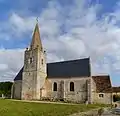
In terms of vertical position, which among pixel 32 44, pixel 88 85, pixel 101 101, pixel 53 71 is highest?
pixel 32 44

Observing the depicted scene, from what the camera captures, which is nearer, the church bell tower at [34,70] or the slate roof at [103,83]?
the slate roof at [103,83]

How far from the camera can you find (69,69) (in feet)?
175

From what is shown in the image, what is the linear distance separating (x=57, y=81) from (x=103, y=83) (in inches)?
442

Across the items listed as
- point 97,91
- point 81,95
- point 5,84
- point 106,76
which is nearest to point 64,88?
point 81,95

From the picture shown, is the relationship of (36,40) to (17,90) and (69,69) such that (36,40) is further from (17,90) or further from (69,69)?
(17,90)

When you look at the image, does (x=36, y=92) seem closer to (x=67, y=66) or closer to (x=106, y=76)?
(x=67, y=66)

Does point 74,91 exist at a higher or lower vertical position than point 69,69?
lower

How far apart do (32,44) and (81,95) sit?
58.4 feet

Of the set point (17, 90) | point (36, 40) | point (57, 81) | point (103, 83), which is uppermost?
point (36, 40)

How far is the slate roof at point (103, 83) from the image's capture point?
167 feet

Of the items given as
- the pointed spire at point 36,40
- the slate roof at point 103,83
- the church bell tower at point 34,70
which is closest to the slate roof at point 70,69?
the church bell tower at point 34,70

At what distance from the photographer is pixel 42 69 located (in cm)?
5419

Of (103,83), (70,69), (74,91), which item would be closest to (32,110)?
(74,91)

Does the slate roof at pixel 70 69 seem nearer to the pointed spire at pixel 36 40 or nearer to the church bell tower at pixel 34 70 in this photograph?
the church bell tower at pixel 34 70
